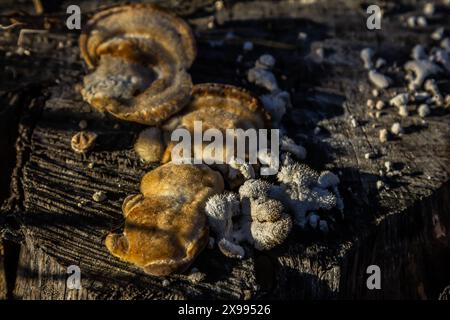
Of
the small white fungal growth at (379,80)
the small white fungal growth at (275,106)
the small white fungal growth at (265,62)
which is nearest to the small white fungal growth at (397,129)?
the small white fungal growth at (379,80)

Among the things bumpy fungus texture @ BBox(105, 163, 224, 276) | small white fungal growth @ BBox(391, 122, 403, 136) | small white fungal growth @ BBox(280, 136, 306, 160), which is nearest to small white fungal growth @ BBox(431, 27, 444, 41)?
small white fungal growth @ BBox(391, 122, 403, 136)

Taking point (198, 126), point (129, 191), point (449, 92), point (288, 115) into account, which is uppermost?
point (449, 92)

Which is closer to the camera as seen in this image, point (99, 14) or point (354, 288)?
point (354, 288)

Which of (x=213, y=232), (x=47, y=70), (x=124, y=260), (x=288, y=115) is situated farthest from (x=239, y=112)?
(x=47, y=70)

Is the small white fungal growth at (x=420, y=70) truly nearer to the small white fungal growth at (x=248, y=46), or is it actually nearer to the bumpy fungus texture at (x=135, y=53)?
the small white fungal growth at (x=248, y=46)

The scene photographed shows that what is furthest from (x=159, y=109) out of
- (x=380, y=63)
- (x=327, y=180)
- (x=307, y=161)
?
(x=380, y=63)
